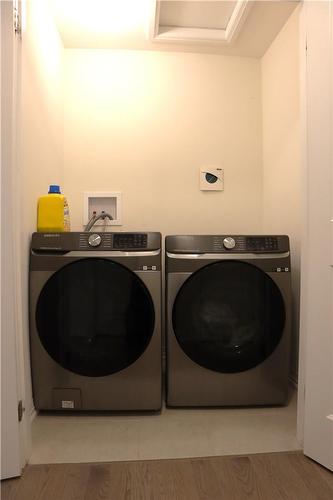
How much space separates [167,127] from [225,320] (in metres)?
1.43

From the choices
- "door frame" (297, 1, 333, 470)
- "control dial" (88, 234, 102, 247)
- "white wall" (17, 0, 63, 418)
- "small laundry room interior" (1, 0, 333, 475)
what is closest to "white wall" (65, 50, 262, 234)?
"small laundry room interior" (1, 0, 333, 475)

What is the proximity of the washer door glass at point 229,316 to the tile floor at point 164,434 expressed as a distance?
251 mm

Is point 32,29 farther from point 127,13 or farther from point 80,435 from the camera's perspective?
point 80,435

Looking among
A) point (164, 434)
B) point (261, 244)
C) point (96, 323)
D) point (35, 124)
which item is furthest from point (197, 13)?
point (164, 434)

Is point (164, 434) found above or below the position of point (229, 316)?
below

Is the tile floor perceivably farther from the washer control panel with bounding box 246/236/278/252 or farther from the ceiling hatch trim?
the ceiling hatch trim

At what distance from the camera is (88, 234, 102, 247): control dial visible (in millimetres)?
1545

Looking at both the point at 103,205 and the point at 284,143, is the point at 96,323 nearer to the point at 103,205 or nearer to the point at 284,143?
the point at 103,205

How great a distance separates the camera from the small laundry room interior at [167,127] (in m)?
1.57

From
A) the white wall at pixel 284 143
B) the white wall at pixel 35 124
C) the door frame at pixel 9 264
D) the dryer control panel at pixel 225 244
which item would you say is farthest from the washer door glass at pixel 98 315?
the white wall at pixel 284 143

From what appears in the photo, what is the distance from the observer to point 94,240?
61.1 inches

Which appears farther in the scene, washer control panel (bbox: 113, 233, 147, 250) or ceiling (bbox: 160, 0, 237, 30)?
ceiling (bbox: 160, 0, 237, 30)

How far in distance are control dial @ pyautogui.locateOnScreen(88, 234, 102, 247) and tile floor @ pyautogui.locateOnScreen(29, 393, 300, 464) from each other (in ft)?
2.82

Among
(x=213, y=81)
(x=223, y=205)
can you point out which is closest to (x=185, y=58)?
(x=213, y=81)
